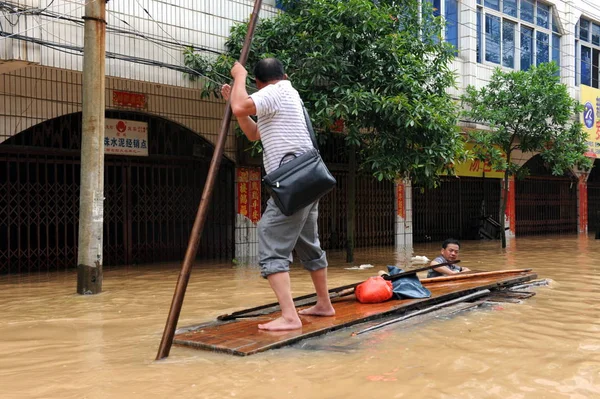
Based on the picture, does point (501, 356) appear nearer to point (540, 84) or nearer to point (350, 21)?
point (350, 21)

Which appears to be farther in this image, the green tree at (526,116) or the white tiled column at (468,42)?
the white tiled column at (468,42)

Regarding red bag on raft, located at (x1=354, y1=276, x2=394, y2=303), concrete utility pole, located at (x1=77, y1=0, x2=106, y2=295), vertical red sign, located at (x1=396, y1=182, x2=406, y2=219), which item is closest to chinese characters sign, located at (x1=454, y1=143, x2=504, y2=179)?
vertical red sign, located at (x1=396, y1=182, x2=406, y2=219)

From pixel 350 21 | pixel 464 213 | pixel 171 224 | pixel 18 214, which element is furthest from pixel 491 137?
pixel 18 214

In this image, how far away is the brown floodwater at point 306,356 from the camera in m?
2.95

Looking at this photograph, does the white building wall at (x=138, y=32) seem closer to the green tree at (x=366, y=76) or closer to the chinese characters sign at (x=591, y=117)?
the green tree at (x=366, y=76)

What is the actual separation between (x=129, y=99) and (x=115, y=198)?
1652mm

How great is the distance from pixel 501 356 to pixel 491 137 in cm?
1003

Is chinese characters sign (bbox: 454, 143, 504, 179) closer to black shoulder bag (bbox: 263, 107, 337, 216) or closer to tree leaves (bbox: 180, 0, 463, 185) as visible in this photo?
tree leaves (bbox: 180, 0, 463, 185)

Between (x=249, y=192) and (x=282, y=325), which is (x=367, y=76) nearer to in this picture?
(x=249, y=192)

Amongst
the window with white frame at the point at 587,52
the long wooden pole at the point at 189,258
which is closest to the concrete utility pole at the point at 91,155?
the long wooden pole at the point at 189,258

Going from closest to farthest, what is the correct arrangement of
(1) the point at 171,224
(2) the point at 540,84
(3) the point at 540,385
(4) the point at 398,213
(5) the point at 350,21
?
(3) the point at 540,385 < (5) the point at 350,21 < (1) the point at 171,224 < (2) the point at 540,84 < (4) the point at 398,213

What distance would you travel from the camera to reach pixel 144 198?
10.2 metres

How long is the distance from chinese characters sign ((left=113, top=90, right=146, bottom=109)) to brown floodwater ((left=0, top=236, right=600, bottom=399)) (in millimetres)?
3851

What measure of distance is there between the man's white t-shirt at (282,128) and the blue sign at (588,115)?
49.0ft
